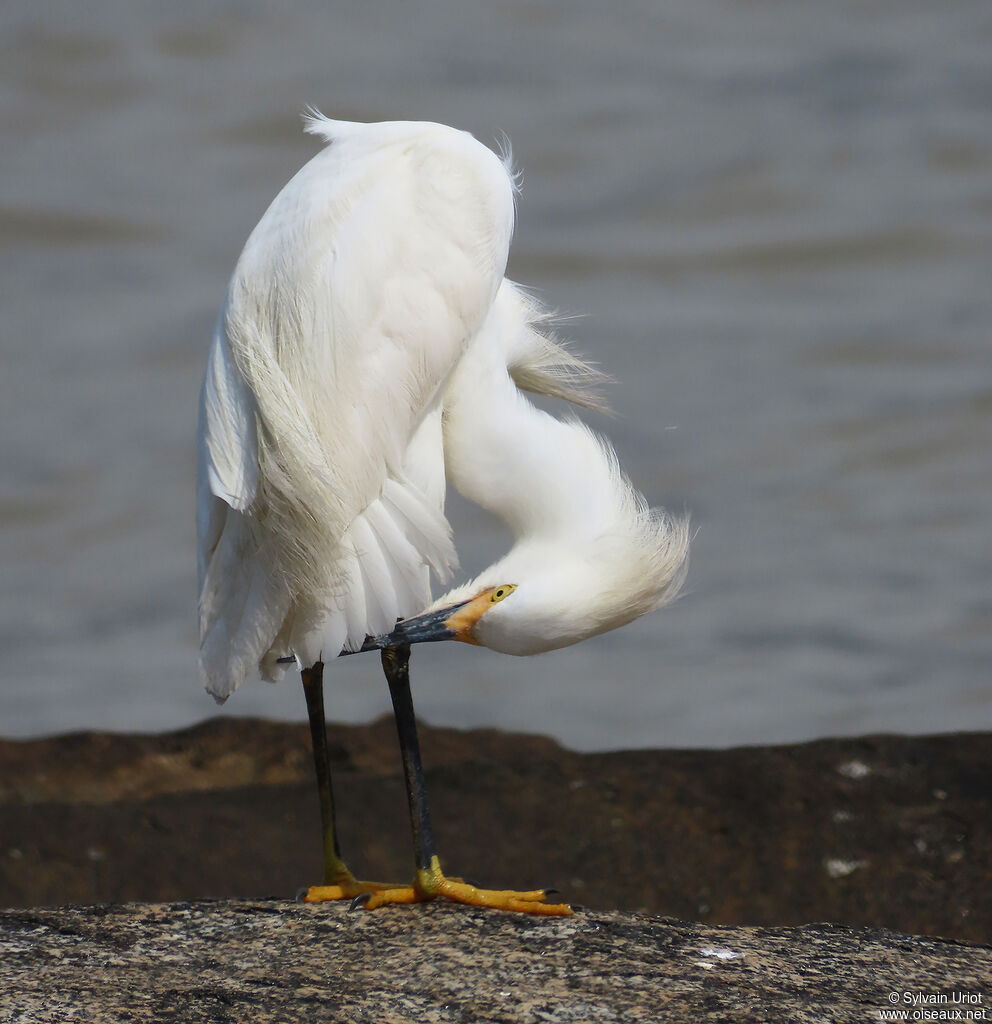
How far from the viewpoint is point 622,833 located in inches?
189

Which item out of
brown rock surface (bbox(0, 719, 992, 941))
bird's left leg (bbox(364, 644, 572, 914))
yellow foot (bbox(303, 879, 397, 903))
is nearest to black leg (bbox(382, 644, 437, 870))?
bird's left leg (bbox(364, 644, 572, 914))

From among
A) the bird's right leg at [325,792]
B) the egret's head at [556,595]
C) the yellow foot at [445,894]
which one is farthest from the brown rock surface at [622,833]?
the egret's head at [556,595]

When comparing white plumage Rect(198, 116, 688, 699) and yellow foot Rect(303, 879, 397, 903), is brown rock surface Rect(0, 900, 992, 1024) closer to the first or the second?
yellow foot Rect(303, 879, 397, 903)

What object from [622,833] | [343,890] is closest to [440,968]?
[343,890]

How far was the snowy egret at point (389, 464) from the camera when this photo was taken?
10.1ft

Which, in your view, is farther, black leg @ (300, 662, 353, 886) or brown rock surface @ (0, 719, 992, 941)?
brown rock surface @ (0, 719, 992, 941)

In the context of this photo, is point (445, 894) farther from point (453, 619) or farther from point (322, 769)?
point (453, 619)

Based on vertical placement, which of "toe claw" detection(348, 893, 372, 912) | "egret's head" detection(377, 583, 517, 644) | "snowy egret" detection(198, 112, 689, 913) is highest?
"snowy egret" detection(198, 112, 689, 913)

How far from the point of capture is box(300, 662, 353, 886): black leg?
3.38 m

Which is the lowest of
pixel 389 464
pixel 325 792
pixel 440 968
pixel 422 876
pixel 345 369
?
pixel 440 968

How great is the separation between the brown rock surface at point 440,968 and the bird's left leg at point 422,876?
0.04 metres

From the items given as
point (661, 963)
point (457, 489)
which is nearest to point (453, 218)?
point (457, 489)

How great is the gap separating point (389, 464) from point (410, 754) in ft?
2.48

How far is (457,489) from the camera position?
137 inches
